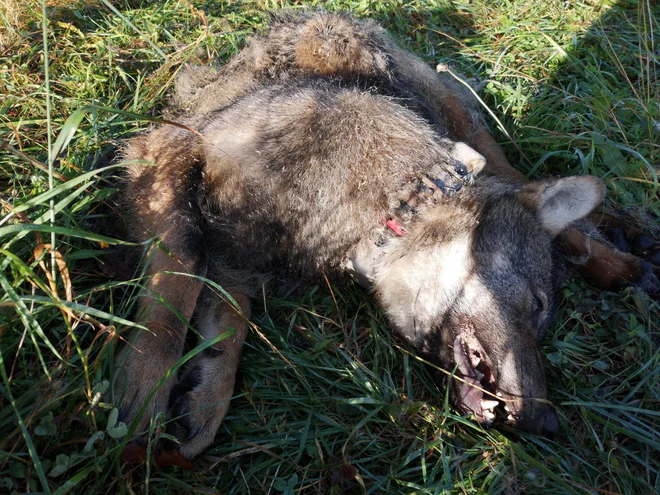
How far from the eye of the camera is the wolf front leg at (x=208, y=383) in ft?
8.63

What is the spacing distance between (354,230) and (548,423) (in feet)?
5.05

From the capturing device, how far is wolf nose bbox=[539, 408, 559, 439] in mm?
2795

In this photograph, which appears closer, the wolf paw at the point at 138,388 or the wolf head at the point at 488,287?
the wolf paw at the point at 138,388

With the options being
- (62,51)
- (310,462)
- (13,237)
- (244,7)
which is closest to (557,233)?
(310,462)

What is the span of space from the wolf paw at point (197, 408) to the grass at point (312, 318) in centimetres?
11

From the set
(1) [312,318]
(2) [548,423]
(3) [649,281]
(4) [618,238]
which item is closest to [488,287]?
(2) [548,423]

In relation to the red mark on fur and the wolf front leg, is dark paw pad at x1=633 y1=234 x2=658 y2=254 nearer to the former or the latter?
the red mark on fur

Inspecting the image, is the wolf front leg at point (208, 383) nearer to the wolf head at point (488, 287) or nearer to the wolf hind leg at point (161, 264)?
the wolf hind leg at point (161, 264)

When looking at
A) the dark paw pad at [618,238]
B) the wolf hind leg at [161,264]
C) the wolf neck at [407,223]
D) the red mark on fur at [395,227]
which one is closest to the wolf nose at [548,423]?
the wolf neck at [407,223]

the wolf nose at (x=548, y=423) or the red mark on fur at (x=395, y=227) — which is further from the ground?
the red mark on fur at (x=395, y=227)

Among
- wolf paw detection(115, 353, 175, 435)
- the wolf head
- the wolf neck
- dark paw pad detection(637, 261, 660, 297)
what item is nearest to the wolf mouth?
the wolf head

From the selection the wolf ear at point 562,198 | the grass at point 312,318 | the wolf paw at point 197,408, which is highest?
the wolf ear at point 562,198

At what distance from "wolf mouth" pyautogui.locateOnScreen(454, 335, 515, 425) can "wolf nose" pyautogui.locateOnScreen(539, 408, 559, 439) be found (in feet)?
0.52

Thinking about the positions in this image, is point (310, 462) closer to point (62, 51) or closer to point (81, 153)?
point (81, 153)
